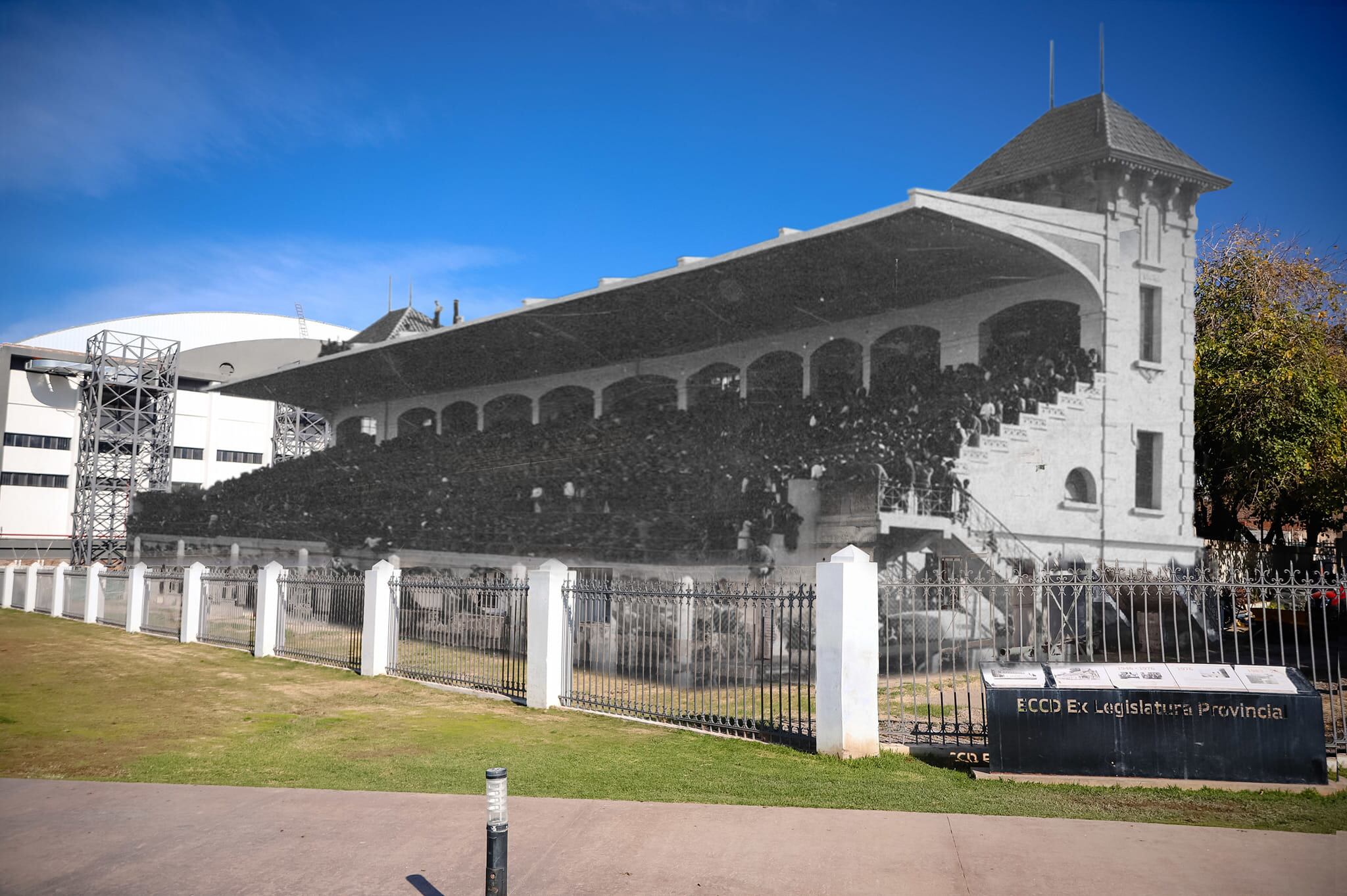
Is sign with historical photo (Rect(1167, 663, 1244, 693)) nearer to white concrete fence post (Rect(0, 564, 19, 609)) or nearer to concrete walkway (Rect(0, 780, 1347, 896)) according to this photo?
concrete walkway (Rect(0, 780, 1347, 896))

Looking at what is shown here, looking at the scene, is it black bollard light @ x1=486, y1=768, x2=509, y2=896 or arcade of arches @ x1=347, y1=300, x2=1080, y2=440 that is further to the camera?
arcade of arches @ x1=347, y1=300, x2=1080, y2=440

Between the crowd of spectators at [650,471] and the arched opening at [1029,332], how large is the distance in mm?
122

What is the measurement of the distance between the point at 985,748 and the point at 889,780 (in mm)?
1151

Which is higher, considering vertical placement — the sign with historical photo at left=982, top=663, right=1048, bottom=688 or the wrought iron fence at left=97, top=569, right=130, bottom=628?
the sign with historical photo at left=982, top=663, right=1048, bottom=688

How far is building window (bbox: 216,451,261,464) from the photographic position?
55781 mm

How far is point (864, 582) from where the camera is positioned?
9.81 m

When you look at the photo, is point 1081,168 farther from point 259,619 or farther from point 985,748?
point 259,619

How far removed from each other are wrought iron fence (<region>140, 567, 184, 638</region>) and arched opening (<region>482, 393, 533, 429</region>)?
11.8 m

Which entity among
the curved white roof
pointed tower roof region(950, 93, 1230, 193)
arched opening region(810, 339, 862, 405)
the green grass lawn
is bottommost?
the green grass lawn

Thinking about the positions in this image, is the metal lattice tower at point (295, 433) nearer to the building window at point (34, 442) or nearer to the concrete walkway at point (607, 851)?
the building window at point (34, 442)

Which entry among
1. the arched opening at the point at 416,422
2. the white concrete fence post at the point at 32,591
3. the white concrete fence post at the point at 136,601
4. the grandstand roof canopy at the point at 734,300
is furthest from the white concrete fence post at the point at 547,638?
the arched opening at the point at 416,422

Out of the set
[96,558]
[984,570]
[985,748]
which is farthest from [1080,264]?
[96,558]

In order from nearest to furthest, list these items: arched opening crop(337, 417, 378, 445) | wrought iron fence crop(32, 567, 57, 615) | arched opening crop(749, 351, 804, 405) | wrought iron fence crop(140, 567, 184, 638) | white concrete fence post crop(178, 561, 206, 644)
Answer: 1. white concrete fence post crop(178, 561, 206, 644)
2. wrought iron fence crop(140, 567, 184, 638)
3. arched opening crop(749, 351, 804, 405)
4. wrought iron fence crop(32, 567, 57, 615)
5. arched opening crop(337, 417, 378, 445)

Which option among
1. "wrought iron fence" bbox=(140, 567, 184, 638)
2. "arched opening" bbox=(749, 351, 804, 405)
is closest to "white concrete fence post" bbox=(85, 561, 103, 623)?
"wrought iron fence" bbox=(140, 567, 184, 638)
